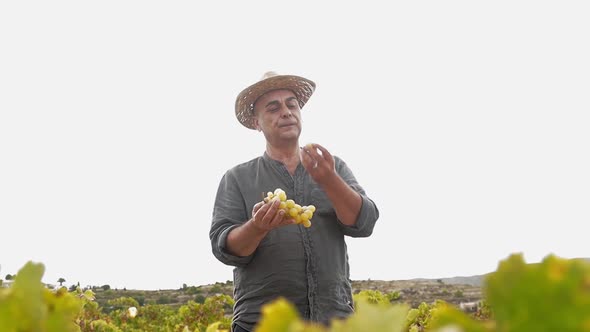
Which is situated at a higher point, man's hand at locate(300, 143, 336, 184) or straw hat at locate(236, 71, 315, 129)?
straw hat at locate(236, 71, 315, 129)

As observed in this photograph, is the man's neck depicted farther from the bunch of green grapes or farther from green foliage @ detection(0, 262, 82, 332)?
green foliage @ detection(0, 262, 82, 332)

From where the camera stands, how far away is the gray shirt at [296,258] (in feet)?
10.1


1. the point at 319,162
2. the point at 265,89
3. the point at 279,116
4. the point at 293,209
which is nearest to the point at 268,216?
the point at 293,209

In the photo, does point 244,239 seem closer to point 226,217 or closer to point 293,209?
point 293,209

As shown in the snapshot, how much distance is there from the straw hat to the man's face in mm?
57

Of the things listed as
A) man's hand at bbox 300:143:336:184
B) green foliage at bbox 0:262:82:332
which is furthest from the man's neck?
green foliage at bbox 0:262:82:332

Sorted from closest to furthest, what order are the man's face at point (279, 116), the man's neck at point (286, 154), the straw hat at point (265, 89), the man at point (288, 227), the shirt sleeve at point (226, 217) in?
the man at point (288, 227) → the shirt sleeve at point (226, 217) → the man's face at point (279, 116) → the man's neck at point (286, 154) → the straw hat at point (265, 89)

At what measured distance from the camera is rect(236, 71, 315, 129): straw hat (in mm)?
3701

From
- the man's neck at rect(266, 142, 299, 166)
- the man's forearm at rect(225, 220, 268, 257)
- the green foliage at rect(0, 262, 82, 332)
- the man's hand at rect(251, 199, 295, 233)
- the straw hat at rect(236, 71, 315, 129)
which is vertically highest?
the straw hat at rect(236, 71, 315, 129)

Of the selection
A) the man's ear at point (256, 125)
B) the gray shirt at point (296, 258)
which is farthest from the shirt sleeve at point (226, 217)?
the man's ear at point (256, 125)

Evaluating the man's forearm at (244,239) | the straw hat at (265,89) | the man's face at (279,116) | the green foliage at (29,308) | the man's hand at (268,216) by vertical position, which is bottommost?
the green foliage at (29,308)

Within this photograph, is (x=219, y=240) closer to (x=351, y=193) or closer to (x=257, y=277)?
(x=257, y=277)

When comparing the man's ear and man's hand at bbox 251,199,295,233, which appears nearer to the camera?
man's hand at bbox 251,199,295,233

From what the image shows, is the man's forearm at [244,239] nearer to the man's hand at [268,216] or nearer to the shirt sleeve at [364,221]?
the man's hand at [268,216]
